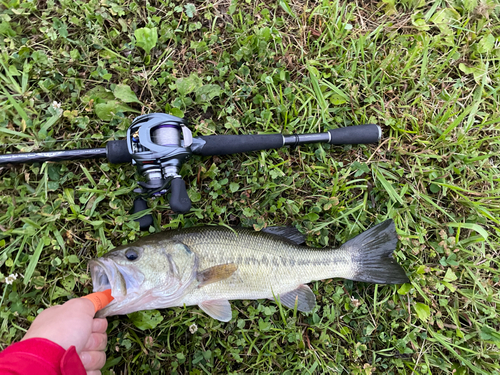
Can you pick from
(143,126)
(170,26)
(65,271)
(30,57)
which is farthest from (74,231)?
(170,26)

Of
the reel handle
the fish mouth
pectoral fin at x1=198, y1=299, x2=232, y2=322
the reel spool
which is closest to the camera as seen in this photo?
the fish mouth

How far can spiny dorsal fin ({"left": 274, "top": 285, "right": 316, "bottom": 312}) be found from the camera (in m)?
2.92

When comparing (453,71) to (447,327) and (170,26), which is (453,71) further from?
(170,26)

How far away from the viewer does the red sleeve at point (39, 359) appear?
164cm

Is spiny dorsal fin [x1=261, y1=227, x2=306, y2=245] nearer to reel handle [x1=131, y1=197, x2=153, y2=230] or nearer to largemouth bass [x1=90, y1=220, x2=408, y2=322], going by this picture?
largemouth bass [x1=90, y1=220, x2=408, y2=322]

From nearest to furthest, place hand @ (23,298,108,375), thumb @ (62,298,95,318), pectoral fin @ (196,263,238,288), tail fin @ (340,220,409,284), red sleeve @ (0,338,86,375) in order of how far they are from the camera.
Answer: red sleeve @ (0,338,86,375), hand @ (23,298,108,375), thumb @ (62,298,95,318), pectoral fin @ (196,263,238,288), tail fin @ (340,220,409,284)

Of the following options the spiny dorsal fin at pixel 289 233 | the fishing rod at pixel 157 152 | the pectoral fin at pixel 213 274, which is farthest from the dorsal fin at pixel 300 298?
the fishing rod at pixel 157 152

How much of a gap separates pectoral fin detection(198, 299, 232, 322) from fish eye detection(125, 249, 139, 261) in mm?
727

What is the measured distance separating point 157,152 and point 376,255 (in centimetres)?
225

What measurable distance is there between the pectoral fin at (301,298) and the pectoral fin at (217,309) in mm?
539

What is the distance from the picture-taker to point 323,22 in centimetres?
336

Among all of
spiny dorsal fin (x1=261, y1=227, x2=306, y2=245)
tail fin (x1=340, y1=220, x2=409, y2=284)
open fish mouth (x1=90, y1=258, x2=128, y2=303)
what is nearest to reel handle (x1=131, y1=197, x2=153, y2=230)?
open fish mouth (x1=90, y1=258, x2=128, y2=303)

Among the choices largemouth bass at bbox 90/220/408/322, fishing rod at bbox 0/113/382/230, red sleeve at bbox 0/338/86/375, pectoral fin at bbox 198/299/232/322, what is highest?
fishing rod at bbox 0/113/382/230

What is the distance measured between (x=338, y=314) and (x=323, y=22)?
310 cm
